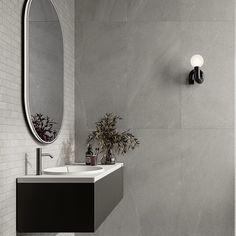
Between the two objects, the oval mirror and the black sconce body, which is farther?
the black sconce body

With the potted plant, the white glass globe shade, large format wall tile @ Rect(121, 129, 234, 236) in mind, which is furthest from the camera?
large format wall tile @ Rect(121, 129, 234, 236)

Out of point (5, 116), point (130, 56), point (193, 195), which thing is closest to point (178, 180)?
point (193, 195)

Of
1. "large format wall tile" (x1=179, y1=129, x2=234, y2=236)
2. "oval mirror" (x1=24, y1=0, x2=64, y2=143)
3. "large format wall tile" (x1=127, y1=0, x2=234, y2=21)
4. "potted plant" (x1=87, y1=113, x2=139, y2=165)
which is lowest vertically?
"large format wall tile" (x1=179, y1=129, x2=234, y2=236)

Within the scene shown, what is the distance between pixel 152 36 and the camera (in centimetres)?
357

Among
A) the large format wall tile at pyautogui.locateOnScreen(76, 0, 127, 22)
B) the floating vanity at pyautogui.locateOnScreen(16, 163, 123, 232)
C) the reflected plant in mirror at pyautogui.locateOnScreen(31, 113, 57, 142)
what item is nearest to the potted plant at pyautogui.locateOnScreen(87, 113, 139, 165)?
the reflected plant in mirror at pyautogui.locateOnScreen(31, 113, 57, 142)

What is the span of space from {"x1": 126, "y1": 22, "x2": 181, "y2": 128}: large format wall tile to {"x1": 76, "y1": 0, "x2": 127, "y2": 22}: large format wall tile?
147 millimetres

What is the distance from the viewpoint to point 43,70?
8.62 feet


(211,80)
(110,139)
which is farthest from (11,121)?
(211,80)

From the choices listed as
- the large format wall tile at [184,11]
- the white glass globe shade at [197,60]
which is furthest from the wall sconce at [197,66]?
the large format wall tile at [184,11]

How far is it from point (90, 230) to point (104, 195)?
1.15 ft

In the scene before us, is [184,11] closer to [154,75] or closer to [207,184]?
[154,75]

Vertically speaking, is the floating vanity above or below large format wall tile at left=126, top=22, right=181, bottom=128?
below

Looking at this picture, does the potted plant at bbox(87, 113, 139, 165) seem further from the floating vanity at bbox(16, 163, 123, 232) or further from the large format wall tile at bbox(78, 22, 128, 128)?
the floating vanity at bbox(16, 163, 123, 232)

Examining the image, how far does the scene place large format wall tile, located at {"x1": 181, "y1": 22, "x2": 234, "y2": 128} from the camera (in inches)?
139
